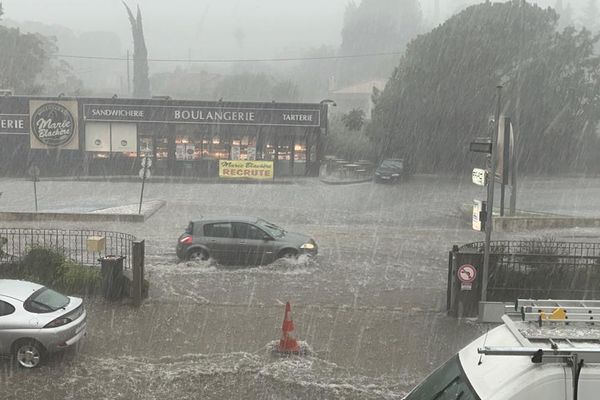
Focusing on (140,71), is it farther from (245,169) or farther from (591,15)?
(591,15)

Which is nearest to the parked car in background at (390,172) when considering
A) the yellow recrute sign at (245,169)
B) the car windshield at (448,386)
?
the yellow recrute sign at (245,169)

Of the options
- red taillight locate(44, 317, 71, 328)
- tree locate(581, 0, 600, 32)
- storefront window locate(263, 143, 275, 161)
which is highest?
tree locate(581, 0, 600, 32)

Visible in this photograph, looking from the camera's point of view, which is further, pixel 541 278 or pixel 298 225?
pixel 298 225

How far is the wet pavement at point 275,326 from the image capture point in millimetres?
8469

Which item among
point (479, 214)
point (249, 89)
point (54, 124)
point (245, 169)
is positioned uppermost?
point (249, 89)

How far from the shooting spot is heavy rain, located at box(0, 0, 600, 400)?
29.8 feet

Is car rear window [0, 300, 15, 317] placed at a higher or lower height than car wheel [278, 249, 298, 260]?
higher

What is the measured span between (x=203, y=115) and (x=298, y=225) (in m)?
21.8

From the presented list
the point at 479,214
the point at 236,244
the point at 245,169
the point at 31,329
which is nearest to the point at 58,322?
the point at 31,329

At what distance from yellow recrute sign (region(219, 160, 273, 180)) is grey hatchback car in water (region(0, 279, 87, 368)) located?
30.7 m

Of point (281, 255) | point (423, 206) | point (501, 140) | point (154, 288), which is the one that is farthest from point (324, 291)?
point (423, 206)

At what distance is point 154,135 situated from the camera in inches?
1714

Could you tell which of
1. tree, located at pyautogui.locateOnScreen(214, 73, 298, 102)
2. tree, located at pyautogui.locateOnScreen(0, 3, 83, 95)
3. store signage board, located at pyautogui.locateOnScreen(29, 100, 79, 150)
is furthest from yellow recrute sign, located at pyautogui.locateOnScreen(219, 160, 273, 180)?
tree, located at pyautogui.locateOnScreen(214, 73, 298, 102)

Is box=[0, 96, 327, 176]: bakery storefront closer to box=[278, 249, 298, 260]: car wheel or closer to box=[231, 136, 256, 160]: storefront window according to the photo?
box=[231, 136, 256, 160]: storefront window
